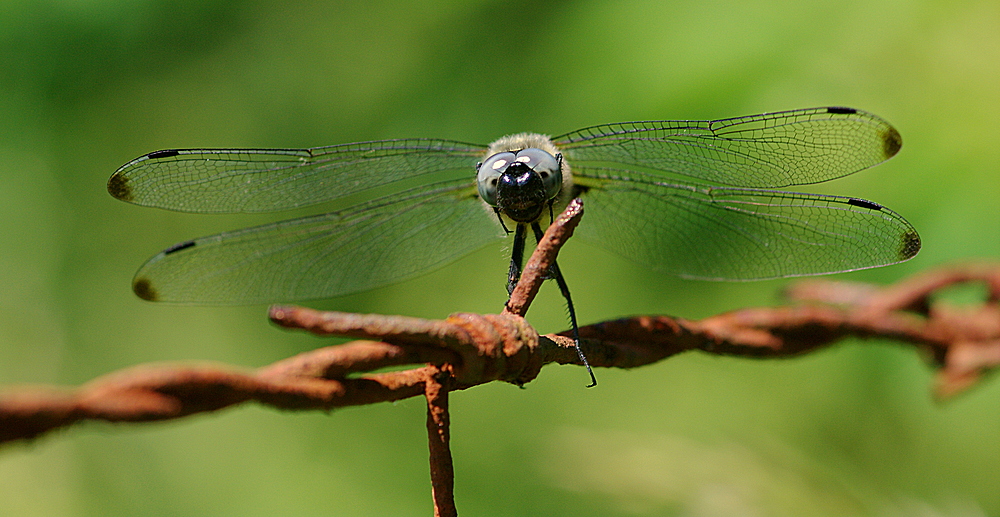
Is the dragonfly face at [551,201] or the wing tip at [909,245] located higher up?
the dragonfly face at [551,201]

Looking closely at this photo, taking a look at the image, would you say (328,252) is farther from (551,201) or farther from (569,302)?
(569,302)

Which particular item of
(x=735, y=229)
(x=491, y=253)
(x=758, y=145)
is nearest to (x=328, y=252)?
(x=735, y=229)

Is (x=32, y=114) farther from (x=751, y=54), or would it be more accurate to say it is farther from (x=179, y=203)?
(x=751, y=54)

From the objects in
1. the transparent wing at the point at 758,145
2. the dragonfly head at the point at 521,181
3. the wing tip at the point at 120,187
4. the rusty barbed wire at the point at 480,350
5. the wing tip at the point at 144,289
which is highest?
the transparent wing at the point at 758,145

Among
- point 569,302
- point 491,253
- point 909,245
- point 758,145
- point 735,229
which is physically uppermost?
point 491,253

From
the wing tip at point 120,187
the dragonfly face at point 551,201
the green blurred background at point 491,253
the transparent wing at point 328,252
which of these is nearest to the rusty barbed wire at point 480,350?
the dragonfly face at point 551,201

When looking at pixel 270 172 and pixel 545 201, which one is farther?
pixel 270 172

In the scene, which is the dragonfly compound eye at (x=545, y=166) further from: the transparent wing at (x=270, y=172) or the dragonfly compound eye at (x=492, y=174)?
the transparent wing at (x=270, y=172)

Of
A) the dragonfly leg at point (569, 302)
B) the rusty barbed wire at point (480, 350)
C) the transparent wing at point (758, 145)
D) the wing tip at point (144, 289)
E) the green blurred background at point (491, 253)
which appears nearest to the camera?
the rusty barbed wire at point (480, 350)
